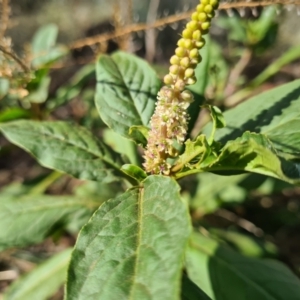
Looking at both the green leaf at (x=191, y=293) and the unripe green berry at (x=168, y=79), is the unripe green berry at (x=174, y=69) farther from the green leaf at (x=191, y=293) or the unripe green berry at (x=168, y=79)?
the green leaf at (x=191, y=293)

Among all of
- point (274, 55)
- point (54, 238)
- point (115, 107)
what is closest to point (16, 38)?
point (274, 55)

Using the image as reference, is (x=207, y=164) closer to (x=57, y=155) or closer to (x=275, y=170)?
(x=275, y=170)

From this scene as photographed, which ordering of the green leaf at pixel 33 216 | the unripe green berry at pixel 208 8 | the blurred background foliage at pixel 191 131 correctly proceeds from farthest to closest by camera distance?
the blurred background foliage at pixel 191 131, the green leaf at pixel 33 216, the unripe green berry at pixel 208 8

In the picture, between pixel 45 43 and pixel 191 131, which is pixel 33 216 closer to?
pixel 191 131

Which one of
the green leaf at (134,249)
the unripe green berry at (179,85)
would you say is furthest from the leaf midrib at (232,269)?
the unripe green berry at (179,85)

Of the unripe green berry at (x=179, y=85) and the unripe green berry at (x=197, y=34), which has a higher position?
the unripe green berry at (x=197, y=34)

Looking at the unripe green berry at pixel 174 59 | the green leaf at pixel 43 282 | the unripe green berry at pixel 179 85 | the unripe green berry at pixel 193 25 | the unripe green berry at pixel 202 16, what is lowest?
the green leaf at pixel 43 282

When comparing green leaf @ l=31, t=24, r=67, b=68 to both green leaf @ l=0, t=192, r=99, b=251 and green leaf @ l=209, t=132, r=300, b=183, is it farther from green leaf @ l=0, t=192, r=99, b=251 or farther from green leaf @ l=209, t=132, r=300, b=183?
green leaf @ l=209, t=132, r=300, b=183
